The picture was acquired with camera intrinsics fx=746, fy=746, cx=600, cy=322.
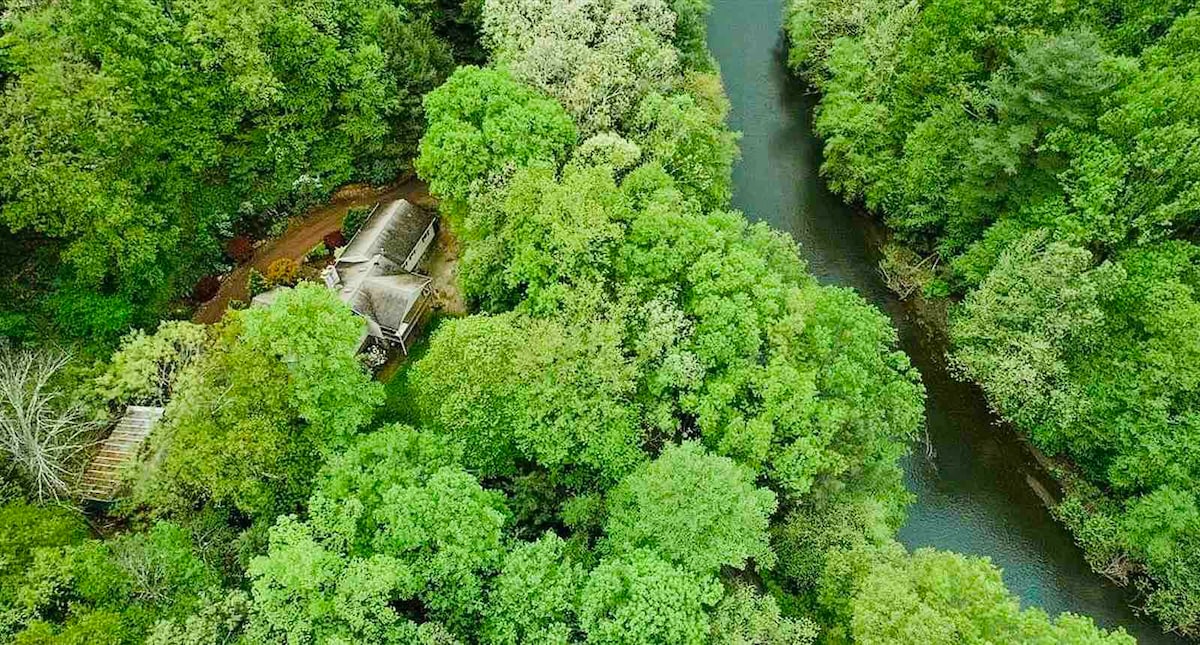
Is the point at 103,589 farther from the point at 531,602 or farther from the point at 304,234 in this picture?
the point at 304,234

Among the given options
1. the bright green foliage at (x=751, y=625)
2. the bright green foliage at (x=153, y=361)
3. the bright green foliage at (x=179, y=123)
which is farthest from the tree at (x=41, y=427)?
the bright green foliage at (x=751, y=625)

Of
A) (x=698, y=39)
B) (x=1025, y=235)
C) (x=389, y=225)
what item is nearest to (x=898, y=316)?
(x=1025, y=235)

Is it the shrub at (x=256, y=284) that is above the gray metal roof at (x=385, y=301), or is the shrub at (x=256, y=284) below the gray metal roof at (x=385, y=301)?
below

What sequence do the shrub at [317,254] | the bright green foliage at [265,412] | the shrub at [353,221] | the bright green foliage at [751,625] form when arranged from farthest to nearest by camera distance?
the shrub at [353,221] < the shrub at [317,254] < the bright green foliage at [265,412] < the bright green foliage at [751,625]

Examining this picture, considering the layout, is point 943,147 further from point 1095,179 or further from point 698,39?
point 698,39

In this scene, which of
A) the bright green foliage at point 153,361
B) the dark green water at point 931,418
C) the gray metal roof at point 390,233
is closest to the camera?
the bright green foliage at point 153,361

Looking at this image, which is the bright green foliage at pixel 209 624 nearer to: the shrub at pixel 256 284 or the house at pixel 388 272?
the house at pixel 388 272

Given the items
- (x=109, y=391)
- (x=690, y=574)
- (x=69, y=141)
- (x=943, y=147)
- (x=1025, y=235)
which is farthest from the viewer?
(x=943, y=147)

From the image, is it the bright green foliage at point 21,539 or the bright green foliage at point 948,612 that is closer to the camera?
the bright green foliage at point 21,539
